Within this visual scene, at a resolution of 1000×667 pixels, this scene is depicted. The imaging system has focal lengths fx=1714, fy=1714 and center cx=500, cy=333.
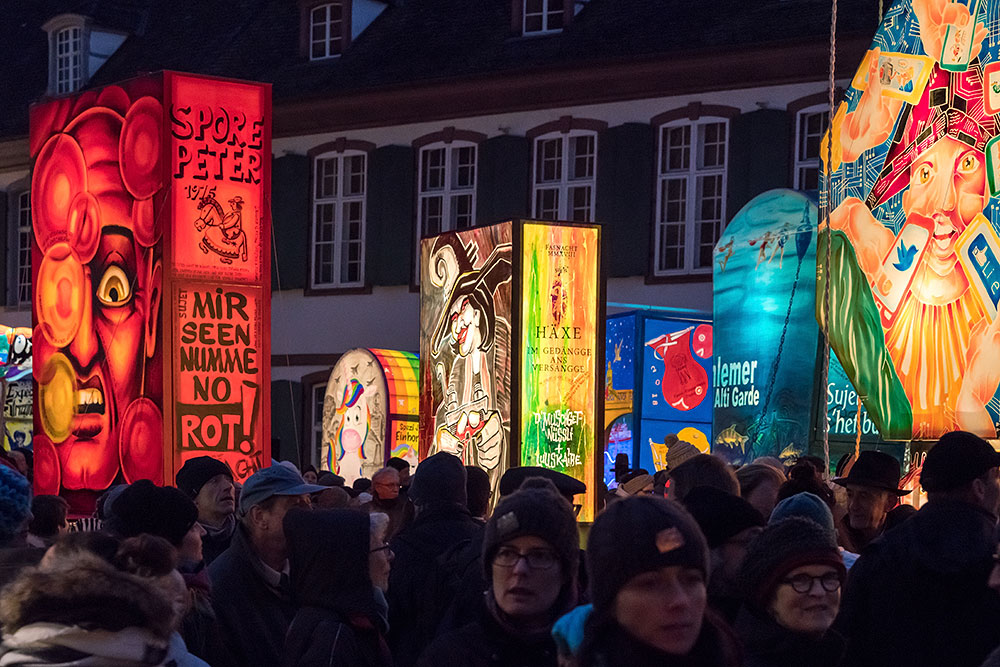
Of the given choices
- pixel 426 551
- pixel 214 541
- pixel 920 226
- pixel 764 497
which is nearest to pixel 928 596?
pixel 764 497

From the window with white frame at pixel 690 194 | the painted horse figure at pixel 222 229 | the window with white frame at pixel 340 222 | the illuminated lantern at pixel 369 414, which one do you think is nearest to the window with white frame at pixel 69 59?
the window with white frame at pixel 340 222

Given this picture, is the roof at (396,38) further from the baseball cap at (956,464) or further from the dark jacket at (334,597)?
the dark jacket at (334,597)

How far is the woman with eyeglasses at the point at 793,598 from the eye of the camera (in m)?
4.07

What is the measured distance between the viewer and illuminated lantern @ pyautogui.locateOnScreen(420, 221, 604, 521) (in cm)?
1295

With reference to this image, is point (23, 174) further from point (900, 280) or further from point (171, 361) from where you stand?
point (900, 280)

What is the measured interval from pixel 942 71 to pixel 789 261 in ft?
11.2

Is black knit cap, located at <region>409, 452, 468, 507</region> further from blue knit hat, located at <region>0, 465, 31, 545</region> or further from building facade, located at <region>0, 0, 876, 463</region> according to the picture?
building facade, located at <region>0, 0, 876, 463</region>

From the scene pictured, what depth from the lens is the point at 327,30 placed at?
87.7ft

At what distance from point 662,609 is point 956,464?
2.08 m

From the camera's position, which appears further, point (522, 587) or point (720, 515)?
point (720, 515)

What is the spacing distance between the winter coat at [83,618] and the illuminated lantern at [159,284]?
7.26m

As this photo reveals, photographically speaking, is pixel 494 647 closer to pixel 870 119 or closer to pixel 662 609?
pixel 662 609

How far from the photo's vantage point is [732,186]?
21250 millimetres

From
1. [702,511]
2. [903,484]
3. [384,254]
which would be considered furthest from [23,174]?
[702,511]
